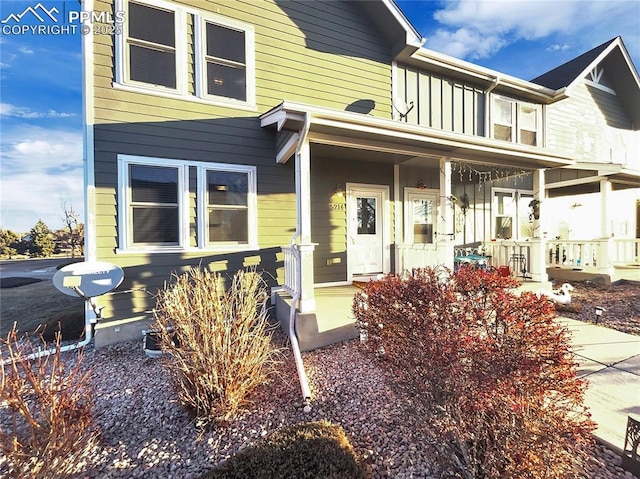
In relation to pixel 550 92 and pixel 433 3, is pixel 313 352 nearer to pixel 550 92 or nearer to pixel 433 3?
pixel 433 3

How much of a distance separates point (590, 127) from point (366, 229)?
9.16m

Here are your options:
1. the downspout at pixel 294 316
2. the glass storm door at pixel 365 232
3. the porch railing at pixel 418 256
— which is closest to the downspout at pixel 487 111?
the glass storm door at pixel 365 232

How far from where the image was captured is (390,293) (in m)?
2.46

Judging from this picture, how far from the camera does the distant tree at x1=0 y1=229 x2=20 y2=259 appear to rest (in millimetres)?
14688

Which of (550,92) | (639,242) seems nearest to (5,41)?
(550,92)

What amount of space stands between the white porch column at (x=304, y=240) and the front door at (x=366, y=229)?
221 centimetres

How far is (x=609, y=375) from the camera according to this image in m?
3.12

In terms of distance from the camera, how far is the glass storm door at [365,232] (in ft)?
21.0

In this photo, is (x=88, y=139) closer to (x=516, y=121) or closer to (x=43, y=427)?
(x=43, y=427)

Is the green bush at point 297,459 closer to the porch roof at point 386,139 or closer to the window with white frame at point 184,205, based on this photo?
the porch roof at point 386,139

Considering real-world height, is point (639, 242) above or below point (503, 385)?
above

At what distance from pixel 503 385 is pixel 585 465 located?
1024 mm

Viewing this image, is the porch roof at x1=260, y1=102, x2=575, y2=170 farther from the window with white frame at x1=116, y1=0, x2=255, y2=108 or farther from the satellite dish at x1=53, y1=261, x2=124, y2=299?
the satellite dish at x1=53, y1=261, x2=124, y2=299

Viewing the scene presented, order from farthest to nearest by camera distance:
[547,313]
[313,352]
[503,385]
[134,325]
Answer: [134,325] → [313,352] → [547,313] → [503,385]
